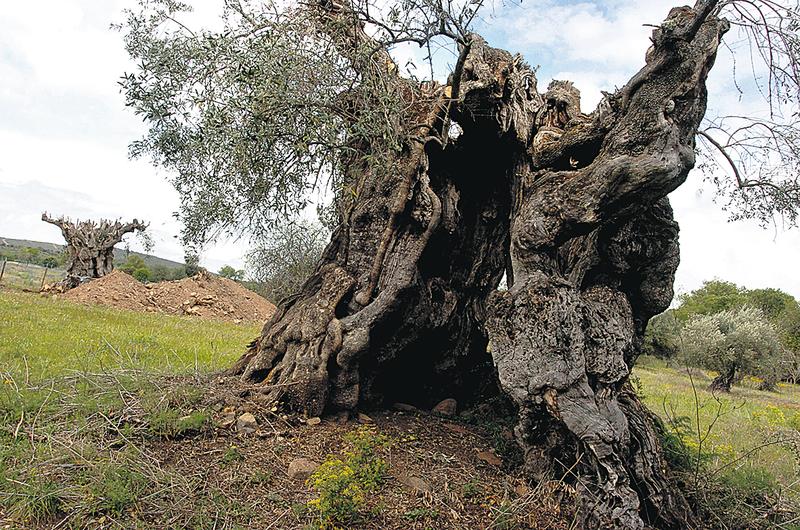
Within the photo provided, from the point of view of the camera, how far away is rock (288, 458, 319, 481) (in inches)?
214

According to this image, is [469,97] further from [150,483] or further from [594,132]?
[150,483]

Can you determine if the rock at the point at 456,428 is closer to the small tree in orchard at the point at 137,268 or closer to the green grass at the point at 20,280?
the green grass at the point at 20,280

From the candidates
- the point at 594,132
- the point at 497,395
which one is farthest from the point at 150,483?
the point at 594,132

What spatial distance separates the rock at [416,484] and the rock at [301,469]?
2.70ft

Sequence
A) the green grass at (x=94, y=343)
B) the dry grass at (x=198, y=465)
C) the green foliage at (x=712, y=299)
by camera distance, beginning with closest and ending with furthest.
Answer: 1. the dry grass at (x=198, y=465)
2. the green grass at (x=94, y=343)
3. the green foliage at (x=712, y=299)

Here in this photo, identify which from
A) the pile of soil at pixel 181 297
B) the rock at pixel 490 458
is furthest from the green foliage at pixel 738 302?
the rock at pixel 490 458

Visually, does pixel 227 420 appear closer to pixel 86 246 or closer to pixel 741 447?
pixel 741 447

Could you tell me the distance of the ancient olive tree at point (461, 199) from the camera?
5.08 m

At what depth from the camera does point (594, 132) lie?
579cm

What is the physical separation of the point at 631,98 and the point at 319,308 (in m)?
3.99

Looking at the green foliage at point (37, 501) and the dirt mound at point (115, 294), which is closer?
the green foliage at point (37, 501)

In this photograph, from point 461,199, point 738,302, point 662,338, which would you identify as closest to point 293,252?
point 461,199

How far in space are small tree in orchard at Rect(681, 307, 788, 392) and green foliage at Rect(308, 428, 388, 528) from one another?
21.4 meters

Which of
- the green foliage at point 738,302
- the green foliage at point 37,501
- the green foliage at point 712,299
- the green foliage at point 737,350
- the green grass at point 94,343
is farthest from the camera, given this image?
A: the green foliage at point 712,299
